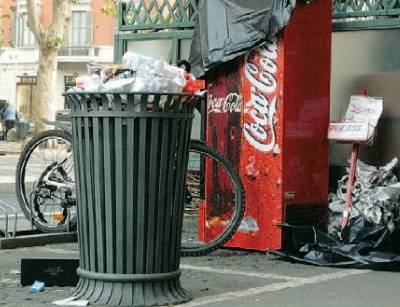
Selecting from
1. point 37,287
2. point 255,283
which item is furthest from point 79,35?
point 37,287

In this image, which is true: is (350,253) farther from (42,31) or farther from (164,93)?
(42,31)

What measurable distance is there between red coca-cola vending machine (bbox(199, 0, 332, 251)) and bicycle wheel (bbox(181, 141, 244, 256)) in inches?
1.3

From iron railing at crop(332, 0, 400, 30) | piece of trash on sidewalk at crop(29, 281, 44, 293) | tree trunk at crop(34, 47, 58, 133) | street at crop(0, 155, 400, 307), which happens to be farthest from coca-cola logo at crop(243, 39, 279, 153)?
tree trunk at crop(34, 47, 58, 133)

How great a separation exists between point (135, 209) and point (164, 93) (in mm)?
735

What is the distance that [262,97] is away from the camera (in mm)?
7484

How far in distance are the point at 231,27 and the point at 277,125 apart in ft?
3.36

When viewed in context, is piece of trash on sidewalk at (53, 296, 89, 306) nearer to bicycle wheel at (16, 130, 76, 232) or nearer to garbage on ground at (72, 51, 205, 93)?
garbage on ground at (72, 51, 205, 93)

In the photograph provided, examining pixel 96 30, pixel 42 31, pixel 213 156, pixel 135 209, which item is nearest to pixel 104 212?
pixel 135 209

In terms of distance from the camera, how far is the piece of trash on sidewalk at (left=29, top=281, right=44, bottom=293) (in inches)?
228

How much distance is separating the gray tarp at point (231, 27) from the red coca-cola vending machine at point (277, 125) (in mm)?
104

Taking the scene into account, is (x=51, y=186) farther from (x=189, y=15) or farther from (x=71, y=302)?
(x=71, y=302)

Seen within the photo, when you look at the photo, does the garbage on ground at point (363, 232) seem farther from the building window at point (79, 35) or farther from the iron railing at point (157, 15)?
the building window at point (79, 35)

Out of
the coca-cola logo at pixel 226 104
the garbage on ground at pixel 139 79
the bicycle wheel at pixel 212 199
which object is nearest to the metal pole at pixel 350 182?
the bicycle wheel at pixel 212 199

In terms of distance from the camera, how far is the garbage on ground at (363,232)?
699 cm
